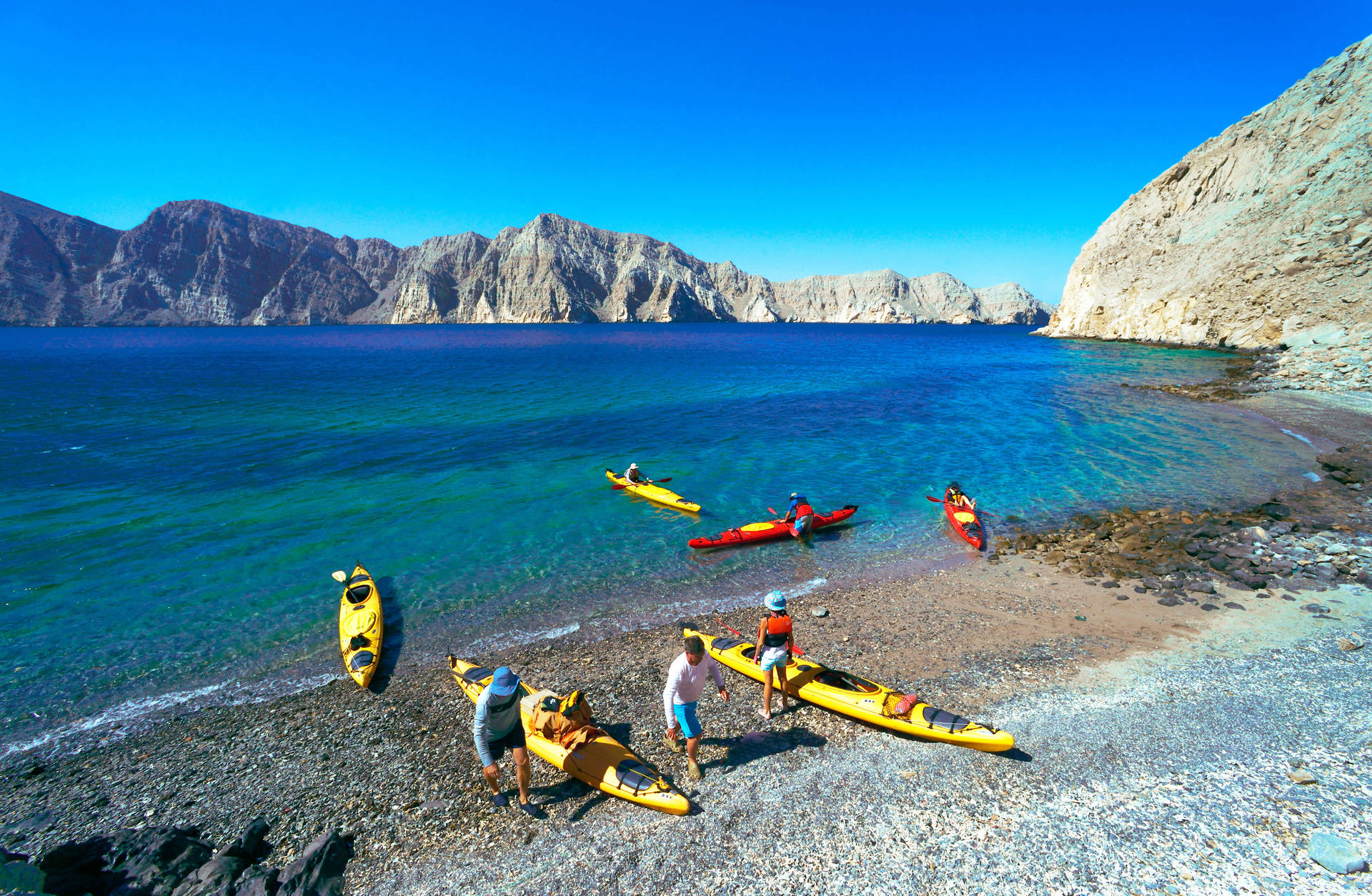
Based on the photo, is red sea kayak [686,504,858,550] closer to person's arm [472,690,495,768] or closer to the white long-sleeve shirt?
the white long-sleeve shirt

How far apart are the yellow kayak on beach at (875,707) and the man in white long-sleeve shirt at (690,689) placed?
0.36 meters

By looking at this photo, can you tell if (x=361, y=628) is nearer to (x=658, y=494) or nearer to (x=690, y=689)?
(x=690, y=689)

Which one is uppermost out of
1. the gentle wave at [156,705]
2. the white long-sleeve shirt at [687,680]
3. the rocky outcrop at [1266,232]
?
the rocky outcrop at [1266,232]

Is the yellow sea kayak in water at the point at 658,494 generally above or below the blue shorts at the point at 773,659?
below

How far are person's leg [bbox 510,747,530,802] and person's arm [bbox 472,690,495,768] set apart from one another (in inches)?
12.4

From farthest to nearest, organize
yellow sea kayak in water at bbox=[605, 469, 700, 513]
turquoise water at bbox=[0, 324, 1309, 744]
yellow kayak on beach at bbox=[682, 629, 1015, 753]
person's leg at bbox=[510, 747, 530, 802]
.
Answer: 1. yellow sea kayak in water at bbox=[605, 469, 700, 513]
2. turquoise water at bbox=[0, 324, 1309, 744]
3. yellow kayak on beach at bbox=[682, 629, 1015, 753]
4. person's leg at bbox=[510, 747, 530, 802]

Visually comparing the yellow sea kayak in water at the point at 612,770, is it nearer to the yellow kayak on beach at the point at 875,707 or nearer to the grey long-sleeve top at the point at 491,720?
the grey long-sleeve top at the point at 491,720

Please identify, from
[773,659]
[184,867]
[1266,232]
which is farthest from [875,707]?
[1266,232]

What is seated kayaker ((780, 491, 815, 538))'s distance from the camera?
17.6 metres

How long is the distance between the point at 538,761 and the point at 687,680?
280cm

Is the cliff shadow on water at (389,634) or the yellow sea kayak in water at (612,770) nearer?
the yellow sea kayak in water at (612,770)

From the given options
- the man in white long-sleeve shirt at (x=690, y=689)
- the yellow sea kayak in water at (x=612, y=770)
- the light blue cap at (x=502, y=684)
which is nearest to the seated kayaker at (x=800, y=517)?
the man in white long-sleeve shirt at (x=690, y=689)

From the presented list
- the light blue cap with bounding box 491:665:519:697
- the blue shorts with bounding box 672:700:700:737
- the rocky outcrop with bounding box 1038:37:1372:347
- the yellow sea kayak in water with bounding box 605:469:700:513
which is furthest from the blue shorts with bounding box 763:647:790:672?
the rocky outcrop with bounding box 1038:37:1372:347

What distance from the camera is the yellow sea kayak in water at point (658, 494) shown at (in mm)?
20391
